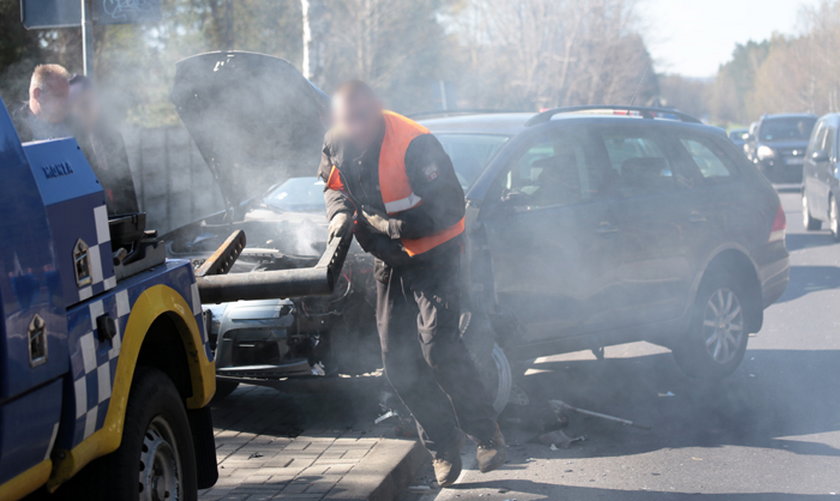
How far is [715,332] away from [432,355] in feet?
9.74

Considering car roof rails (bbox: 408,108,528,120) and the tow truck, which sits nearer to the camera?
the tow truck

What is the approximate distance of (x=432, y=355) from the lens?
466cm

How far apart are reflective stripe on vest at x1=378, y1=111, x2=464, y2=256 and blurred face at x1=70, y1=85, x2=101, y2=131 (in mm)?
1556

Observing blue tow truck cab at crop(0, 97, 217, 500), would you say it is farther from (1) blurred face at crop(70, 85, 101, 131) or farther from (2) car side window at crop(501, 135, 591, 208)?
(2) car side window at crop(501, 135, 591, 208)

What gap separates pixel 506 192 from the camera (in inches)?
226

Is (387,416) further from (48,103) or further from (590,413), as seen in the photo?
(48,103)

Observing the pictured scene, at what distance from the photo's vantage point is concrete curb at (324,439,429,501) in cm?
441

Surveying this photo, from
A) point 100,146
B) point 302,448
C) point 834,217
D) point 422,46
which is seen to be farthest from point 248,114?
point 422,46

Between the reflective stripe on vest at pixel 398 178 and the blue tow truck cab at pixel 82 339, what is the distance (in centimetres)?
130

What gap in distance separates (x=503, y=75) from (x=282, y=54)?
47.5 ft

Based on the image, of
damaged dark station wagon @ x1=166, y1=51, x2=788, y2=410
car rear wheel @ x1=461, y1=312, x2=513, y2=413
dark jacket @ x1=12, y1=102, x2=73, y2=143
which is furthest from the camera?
damaged dark station wagon @ x1=166, y1=51, x2=788, y2=410

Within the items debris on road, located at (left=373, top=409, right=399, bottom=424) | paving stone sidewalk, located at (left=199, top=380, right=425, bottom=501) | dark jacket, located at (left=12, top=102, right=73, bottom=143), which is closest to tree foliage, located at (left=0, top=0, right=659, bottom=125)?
paving stone sidewalk, located at (left=199, top=380, right=425, bottom=501)

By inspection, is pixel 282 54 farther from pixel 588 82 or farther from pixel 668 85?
pixel 668 85

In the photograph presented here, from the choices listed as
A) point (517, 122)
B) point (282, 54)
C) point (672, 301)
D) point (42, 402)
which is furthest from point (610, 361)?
point (282, 54)
